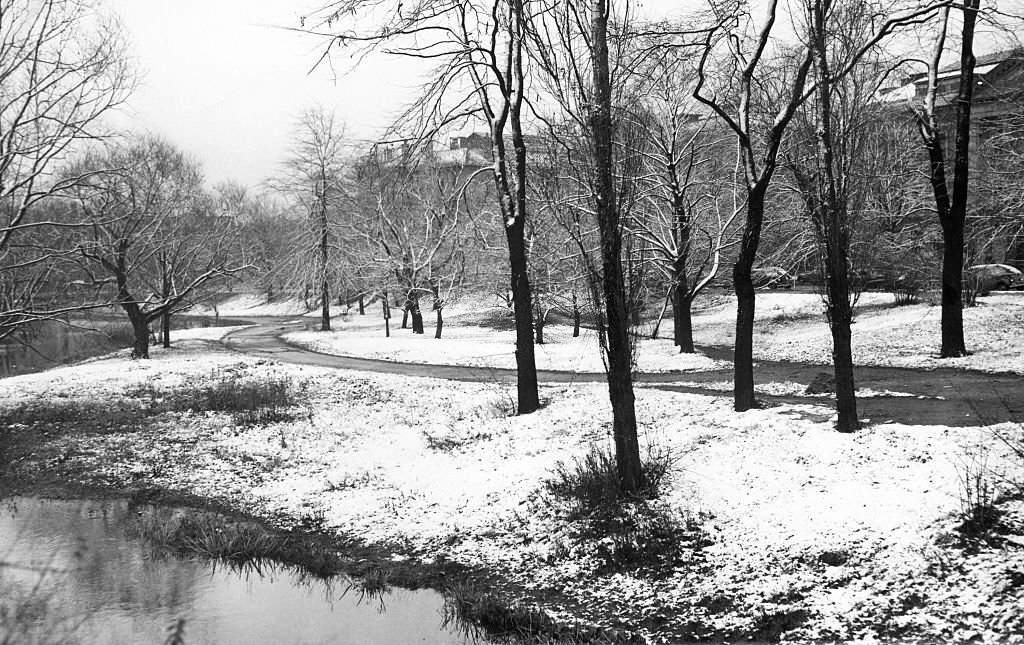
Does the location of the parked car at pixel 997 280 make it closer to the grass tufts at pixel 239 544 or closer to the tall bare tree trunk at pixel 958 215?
the tall bare tree trunk at pixel 958 215

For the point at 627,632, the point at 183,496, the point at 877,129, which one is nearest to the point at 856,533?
the point at 627,632

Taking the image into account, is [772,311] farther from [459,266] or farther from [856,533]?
[856,533]

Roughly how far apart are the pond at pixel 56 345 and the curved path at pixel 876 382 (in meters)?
8.46

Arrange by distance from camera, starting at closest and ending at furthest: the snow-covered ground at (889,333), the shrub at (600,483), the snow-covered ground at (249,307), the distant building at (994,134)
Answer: the shrub at (600,483) < the snow-covered ground at (889,333) < the distant building at (994,134) < the snow-covered ground at (249,307)

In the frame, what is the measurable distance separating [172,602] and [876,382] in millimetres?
13662

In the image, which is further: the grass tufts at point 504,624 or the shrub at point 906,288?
the shrub at point 906,288

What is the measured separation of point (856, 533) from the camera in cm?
630

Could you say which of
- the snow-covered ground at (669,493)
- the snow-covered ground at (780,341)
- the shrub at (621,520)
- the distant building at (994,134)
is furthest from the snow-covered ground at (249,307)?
the shrub at (621,520)

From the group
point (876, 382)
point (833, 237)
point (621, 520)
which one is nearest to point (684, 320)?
point (876, 382)

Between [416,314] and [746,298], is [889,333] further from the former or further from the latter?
[416,314]

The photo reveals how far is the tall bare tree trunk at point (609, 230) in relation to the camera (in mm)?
7074

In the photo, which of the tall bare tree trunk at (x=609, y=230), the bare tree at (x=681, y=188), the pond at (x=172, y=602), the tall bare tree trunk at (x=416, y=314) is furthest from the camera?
the tall bare tree trunk at (x=416, y=314)

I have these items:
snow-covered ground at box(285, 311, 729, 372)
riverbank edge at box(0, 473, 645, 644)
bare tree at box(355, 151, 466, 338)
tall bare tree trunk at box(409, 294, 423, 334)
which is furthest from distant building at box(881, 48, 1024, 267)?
tall bare tree trunk at box(409, 294, 423, 334)

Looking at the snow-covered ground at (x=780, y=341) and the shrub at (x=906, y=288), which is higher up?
the shrub at (x=906, y=288)
